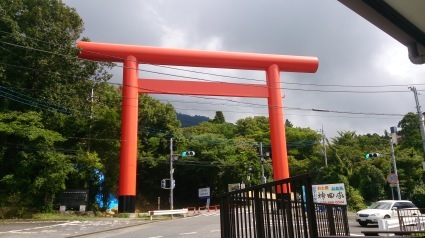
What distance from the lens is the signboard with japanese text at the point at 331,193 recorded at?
57.9 ft

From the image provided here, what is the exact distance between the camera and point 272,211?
13.6 ft

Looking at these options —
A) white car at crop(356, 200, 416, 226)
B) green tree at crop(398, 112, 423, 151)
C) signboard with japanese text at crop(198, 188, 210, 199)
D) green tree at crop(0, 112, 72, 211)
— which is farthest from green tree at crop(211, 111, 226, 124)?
white car at crop(356, 200, 416, 226)

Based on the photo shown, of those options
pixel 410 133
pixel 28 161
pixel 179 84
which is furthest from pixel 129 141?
pixel 410 133

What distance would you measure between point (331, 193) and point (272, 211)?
49.3 ft

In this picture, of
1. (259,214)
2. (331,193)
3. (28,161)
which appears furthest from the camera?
(28,161)

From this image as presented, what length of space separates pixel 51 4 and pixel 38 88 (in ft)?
17.0

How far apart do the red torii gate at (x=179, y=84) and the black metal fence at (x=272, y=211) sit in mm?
14249

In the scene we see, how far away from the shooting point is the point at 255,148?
36.4 m

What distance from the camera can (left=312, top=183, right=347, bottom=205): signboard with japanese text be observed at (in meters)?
17.6

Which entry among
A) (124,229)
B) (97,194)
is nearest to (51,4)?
(97,194)

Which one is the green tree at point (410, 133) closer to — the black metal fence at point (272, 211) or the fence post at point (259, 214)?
the black metal fence at point (272, 211)

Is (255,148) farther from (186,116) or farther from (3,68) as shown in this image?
(186,116)

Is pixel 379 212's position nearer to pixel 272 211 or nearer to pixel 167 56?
pixel 167 56

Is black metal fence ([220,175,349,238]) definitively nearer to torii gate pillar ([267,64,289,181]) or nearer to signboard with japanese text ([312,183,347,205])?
signboard with japanese text ([312,183,347,205])
